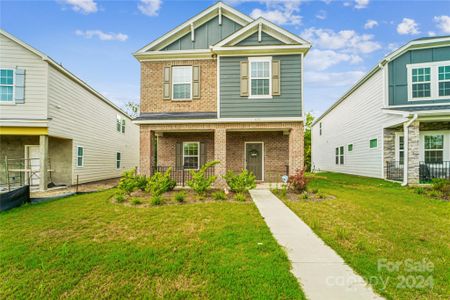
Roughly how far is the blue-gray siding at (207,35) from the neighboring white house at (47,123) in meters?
5.92

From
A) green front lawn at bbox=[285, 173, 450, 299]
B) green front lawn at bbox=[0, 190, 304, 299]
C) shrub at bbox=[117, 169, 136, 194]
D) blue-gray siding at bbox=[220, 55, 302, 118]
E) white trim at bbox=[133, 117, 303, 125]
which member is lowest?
green front lawn at bbox=[0, 190, 304, 299]

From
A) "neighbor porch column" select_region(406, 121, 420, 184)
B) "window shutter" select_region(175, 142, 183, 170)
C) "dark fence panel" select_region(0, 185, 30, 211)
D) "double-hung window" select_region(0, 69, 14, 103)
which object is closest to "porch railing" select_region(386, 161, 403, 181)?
"neighbor porch column" select_region(406, 121, 420, 184)

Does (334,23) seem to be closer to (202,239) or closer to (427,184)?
(427,184)

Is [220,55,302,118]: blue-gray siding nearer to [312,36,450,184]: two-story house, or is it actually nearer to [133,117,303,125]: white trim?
[133,117,303,125]: white trim

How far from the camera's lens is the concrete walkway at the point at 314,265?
9.43 feet

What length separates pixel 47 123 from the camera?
10.3 m

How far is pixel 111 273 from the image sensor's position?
334cm

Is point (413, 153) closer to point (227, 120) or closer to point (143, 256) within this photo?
point (227, 120)

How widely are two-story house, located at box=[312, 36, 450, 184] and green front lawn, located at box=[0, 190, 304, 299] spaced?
32.4 ft

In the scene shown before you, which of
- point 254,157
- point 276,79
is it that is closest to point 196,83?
point 276,79

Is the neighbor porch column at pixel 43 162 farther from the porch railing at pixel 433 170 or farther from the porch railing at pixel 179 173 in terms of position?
the porch railing at pixel 433 170

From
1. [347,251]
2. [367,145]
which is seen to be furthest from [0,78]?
[367,145]

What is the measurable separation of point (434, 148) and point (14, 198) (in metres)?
19.3

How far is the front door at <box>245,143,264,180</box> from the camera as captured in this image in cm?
1288
